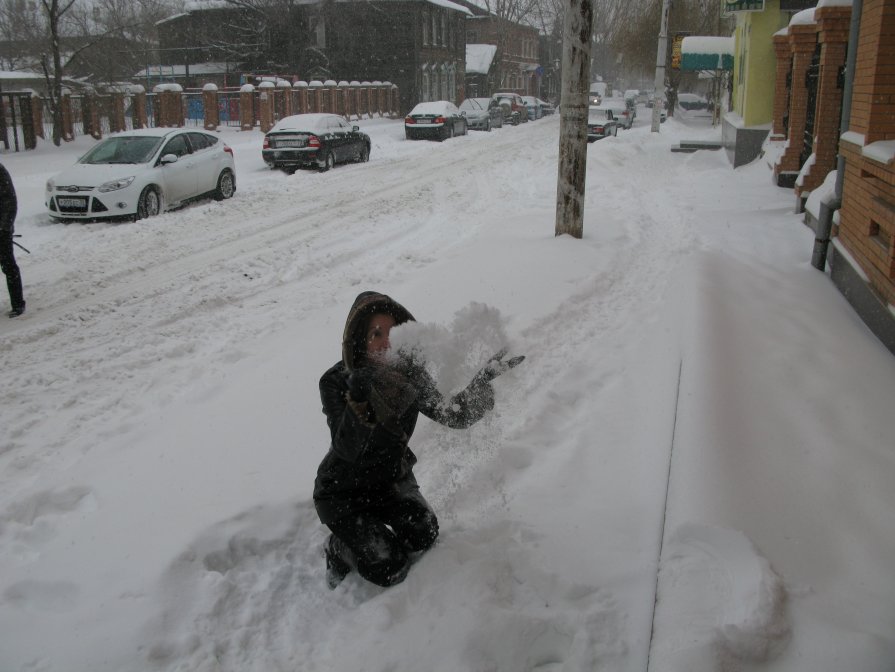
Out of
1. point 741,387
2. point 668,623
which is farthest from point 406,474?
point 741,387

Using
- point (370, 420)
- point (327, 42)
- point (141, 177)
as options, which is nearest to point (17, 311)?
point (141, 177)

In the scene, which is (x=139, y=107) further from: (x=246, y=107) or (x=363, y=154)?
(x=363, y=154)

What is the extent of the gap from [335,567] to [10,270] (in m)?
5.94

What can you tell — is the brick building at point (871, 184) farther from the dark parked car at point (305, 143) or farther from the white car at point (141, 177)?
the dark parked car at point (305, 143)

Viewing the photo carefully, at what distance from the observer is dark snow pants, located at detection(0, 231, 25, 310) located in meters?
7.38

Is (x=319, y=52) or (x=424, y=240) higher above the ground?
(x=319, y=52)

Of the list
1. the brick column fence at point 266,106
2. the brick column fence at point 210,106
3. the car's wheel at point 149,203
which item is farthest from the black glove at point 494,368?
the brick column fence at point 210,106

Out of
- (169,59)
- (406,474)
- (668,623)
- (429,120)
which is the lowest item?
(668,623)

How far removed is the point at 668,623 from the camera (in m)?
2.83

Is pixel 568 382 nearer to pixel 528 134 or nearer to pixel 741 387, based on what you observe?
pixel 741 387

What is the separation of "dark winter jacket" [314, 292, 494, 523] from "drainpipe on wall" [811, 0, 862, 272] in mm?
6399

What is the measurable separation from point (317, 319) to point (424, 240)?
12.0 ft

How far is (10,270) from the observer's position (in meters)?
7.45

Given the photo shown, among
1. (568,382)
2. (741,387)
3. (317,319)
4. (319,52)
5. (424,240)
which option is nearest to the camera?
(741,387)
